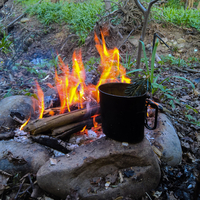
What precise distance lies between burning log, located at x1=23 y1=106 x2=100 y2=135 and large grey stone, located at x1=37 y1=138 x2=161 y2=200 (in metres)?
0.50

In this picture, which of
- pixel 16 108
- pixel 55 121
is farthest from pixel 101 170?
pixel 16 108

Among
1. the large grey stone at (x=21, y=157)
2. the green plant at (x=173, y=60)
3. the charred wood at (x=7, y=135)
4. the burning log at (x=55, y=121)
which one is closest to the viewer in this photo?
the large grey stone at (x=21, y=157)

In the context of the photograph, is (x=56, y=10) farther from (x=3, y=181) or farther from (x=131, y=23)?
(x=3, y=181)

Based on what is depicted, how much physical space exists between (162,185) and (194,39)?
17.7ft

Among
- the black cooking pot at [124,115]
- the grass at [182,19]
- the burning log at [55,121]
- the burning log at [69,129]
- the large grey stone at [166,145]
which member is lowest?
the large grey stone at [166,145]

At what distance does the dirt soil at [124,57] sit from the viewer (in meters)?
2.06

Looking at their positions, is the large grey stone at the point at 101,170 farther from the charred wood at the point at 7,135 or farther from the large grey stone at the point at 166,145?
the charred wood at the point at 7,135

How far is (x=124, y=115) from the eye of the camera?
1.70 m

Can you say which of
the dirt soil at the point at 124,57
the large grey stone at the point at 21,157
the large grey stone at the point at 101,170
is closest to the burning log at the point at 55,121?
the large grey stone at the point at 21,157

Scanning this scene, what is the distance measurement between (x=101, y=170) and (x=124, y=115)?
0.65 m

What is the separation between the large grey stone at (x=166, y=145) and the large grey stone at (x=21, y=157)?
1324 mm

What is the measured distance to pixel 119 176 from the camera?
6.03 ft

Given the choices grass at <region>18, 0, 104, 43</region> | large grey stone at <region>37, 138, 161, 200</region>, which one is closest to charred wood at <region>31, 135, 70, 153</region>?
large grey stone at <region>37, 138, 161, 200</region>

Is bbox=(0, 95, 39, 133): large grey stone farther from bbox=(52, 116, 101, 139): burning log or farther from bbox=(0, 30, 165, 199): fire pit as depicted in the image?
bbox=(0, 30, 165, 199): fire pit
